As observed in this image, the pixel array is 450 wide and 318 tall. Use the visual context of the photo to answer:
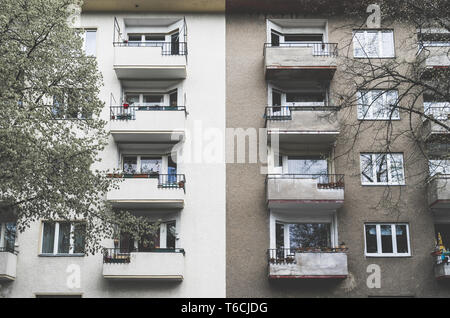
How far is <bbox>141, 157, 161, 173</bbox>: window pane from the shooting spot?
24.4 meters

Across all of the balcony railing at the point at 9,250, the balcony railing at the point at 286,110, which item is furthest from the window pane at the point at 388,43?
the balcony railing at the point at 9,250

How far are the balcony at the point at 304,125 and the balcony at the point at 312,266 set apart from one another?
15.2ft

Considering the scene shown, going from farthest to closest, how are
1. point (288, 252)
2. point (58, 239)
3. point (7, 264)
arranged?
point (58, 239), point (288, 252), point (7, 264)

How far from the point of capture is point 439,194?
2216 centimetres

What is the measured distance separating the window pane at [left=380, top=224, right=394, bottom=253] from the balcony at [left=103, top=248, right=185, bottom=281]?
7.86 m

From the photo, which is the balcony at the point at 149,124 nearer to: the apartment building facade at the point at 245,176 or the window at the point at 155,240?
the apartment building facade at the point at 245,176

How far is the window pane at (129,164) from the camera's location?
24422mm

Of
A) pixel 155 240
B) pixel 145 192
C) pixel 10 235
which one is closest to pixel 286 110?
pixel 145 192

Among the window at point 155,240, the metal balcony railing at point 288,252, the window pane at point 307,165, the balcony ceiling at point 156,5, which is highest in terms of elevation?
the balcony ceiling at point 156,5

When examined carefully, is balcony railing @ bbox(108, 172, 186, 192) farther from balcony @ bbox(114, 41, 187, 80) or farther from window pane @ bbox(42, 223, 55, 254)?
balcony @ bbox(114, 41, 187, 80)

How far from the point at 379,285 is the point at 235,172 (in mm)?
7018

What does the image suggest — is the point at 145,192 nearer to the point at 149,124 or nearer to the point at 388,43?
the point at 149,124

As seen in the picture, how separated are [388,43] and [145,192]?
40.4 feet
